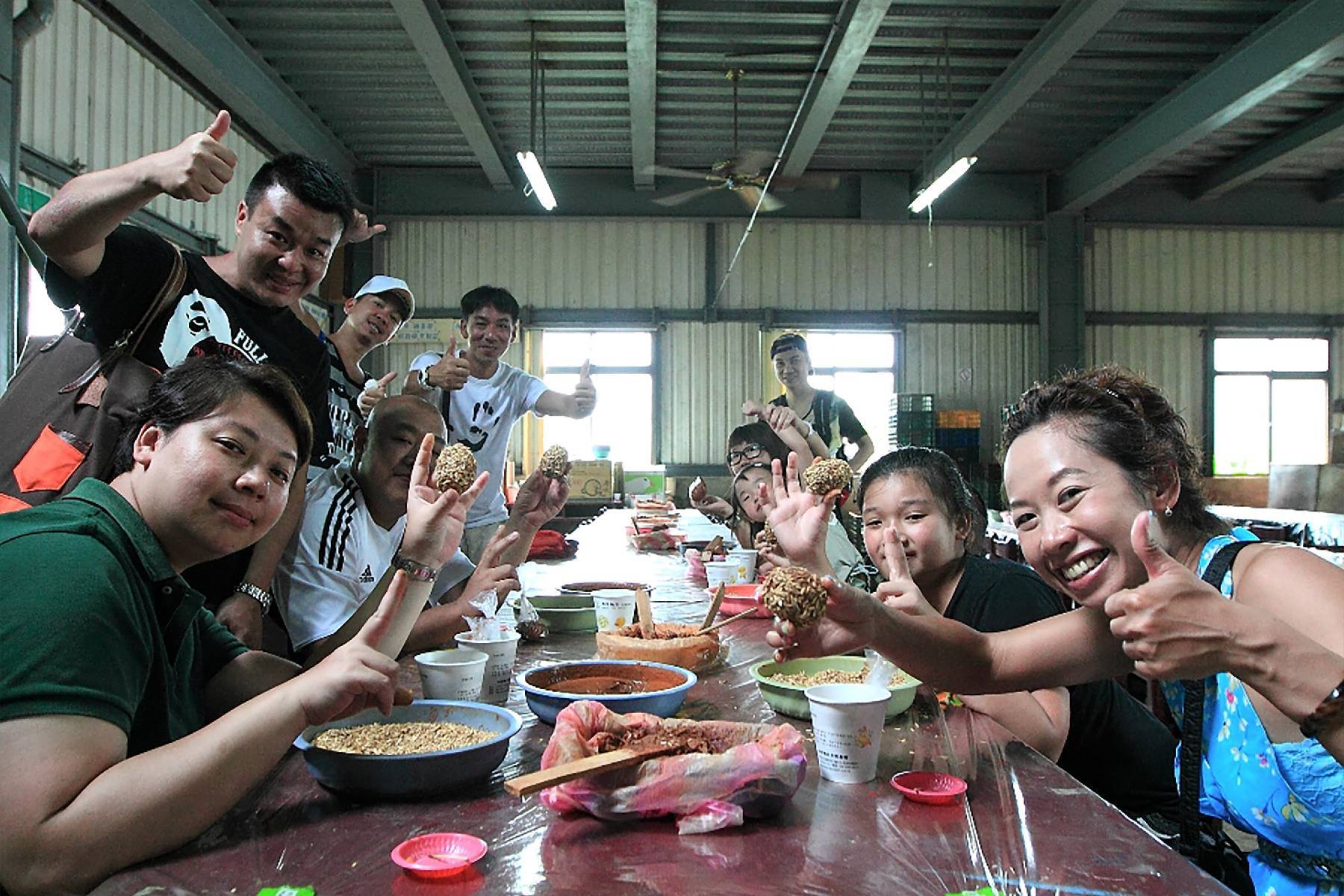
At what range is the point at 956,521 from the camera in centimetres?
241

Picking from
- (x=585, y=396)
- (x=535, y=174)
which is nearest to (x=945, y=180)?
(x=535, y=174)

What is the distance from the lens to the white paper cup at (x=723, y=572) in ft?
10.7

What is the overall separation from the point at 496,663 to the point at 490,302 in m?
3.44

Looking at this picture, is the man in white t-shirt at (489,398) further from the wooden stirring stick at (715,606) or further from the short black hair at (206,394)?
the short black hair at (206,394)

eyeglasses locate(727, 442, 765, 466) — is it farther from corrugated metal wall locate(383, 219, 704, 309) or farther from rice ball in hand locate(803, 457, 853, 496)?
corrugated metal wall locate(383, 219, 704, 309)

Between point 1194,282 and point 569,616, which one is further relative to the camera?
point 1194,282

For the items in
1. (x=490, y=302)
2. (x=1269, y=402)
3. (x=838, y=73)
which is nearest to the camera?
(x=490, y=302)

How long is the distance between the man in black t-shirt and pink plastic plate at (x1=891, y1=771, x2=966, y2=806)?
5.10 ft

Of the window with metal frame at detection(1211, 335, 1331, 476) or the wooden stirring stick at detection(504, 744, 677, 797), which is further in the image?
the window with metal frame at detection(1211, 335, 1331, 476)

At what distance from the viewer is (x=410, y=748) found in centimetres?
136

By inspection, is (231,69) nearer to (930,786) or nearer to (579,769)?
(579,769)

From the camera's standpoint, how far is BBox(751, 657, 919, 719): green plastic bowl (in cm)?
169

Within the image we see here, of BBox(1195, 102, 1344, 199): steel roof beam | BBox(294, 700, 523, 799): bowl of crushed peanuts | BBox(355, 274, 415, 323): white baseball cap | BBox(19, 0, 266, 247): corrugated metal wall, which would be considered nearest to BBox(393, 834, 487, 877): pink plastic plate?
BBox(294, 700, 523, 799): bowl of crushed peanuts

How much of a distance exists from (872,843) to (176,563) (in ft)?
3.81
